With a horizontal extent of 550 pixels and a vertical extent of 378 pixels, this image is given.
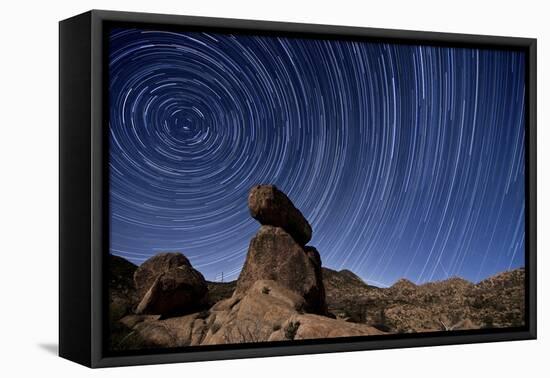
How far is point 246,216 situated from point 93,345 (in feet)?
6.31

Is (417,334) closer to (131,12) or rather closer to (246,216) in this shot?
(246,216)

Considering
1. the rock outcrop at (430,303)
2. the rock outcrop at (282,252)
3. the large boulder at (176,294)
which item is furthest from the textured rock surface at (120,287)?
the rock outcrop at (430,303)

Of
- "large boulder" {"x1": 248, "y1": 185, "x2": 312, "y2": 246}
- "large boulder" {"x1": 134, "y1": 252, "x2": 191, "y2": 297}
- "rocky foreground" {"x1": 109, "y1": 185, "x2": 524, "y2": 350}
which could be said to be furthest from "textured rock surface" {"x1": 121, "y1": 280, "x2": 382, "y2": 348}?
"large boulder" {"x1": 248, "y1": 185, "x2": 312, "y2": 246}

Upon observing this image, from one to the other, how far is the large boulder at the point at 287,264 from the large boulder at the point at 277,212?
0.06 metres

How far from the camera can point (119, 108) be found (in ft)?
39.0

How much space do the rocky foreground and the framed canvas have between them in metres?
0.02

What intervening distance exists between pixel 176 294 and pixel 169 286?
11cm

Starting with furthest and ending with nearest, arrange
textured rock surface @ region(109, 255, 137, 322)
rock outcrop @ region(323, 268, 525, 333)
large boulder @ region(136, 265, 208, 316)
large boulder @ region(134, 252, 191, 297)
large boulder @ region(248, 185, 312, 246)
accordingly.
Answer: rock outcrop @ region(323, 268, 525, 333) → large boulder @ region(248, 185, 312, 246) → large boulder @ region(136, 265, 208, 316) → large boulder @ region(134, 252, 191, 297) → textured rock surface @ region(109, 255, 137, 322)

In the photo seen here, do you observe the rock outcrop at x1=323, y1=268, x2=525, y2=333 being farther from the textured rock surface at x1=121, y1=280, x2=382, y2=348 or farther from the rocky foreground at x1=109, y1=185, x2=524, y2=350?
the textured rock surface at x1=121, y1=280, x2=382, y2=348

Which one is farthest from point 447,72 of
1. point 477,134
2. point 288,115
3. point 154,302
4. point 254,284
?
point 154,302

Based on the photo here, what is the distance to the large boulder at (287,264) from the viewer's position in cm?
1266

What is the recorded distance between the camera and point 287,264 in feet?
42.2

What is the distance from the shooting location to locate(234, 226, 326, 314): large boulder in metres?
12.7

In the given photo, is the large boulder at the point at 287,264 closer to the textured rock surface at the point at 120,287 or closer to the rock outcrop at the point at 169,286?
the rock outcrop at the point at 169,286
